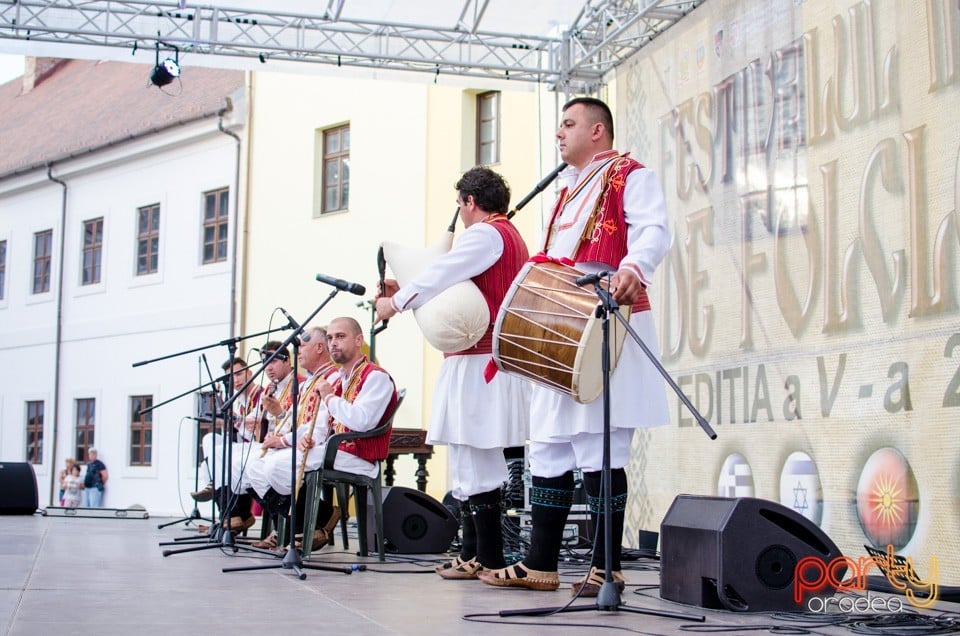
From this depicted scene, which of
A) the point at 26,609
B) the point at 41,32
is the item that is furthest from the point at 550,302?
the point at 41,32

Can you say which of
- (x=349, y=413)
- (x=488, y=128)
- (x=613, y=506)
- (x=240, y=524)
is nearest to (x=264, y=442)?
(x=349, y=413)

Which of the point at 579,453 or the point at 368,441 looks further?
the point at 368,441

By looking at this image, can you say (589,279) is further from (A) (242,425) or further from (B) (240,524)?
(B) (240,524)

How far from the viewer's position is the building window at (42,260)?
22.8 m

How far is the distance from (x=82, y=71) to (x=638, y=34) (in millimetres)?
21412

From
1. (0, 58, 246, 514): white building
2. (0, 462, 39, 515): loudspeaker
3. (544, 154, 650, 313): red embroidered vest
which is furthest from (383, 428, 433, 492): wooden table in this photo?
(0, 58, 246, 514): white building

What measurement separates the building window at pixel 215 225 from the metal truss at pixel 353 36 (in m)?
10.2

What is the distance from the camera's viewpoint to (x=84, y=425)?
21453 mm

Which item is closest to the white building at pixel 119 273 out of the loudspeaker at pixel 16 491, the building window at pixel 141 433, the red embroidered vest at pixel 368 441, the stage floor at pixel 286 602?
the building window at pixel 141 433

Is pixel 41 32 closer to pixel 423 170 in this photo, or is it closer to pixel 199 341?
pixel 423 170

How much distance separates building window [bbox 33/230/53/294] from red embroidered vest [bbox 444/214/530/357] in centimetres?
1961

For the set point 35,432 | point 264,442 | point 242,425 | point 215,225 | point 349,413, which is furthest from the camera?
point 35,432

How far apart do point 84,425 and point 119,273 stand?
2917 millimetres

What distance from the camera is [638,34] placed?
8.21 m
